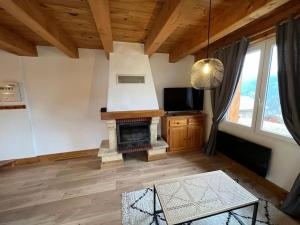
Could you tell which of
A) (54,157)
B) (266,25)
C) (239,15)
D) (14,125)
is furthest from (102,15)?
(54,157)

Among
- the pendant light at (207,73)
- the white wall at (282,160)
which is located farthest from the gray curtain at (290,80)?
the pendant light at (207,73)

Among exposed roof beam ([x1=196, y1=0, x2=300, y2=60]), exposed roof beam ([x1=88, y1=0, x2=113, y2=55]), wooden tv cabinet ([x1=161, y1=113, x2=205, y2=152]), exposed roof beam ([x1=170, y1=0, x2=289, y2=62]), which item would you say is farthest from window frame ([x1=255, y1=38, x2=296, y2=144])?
exposed roof beam ([x1=88, y1=0, x2=113, y2=55])

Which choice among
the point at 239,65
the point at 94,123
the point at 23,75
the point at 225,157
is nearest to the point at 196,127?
the point at 225,157

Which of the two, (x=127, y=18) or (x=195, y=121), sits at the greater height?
(x=127, y=18)

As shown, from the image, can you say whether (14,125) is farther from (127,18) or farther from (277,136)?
(277,136)

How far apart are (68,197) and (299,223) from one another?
109 inches

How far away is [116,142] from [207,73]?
219cm

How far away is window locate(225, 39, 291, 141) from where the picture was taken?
2148mm

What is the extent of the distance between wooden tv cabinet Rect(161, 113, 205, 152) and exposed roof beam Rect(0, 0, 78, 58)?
2.33m

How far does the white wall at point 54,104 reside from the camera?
2916 millimetres

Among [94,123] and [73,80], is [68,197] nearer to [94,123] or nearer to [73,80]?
[94,123]

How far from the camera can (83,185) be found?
2.37 m

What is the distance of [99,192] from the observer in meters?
2.20

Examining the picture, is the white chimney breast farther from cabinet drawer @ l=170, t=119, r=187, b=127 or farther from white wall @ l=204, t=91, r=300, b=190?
white wall @ l=204, t=91, r=300, b=190
